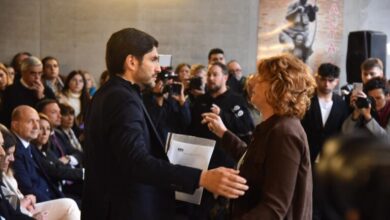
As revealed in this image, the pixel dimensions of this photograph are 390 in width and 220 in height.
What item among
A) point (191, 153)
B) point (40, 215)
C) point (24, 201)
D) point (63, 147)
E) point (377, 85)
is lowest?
point (40, 215)

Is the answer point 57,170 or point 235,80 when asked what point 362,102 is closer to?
point 57,170

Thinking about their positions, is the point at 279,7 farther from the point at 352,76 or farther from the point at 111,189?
the point at 111,189

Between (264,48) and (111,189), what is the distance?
7143 millimetres

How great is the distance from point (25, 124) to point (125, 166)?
2.30 m

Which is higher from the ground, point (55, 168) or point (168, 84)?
point (168, 84)

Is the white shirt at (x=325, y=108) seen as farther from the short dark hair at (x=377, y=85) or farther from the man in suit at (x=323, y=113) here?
the short dark hair at (x=377, y=85)

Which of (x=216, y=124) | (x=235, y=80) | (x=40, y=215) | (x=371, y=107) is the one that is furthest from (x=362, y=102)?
(x=235, y=80)

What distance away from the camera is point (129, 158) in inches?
67.8

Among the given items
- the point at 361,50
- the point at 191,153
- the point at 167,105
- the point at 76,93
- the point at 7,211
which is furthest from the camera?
the point at 76,93

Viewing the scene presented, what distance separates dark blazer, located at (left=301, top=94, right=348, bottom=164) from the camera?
3941 millimetres

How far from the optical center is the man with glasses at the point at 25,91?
4.83 m

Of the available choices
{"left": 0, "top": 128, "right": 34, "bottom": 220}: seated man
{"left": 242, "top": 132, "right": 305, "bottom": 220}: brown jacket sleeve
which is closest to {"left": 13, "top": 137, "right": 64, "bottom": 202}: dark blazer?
{"left": 0, "top": 128, "right": 34, "bottom": 220}: seated man

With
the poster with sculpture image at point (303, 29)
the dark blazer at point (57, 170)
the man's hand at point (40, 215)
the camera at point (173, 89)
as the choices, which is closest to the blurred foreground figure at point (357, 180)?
the man's hand at point (40, 215)

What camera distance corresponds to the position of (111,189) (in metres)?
1.85
